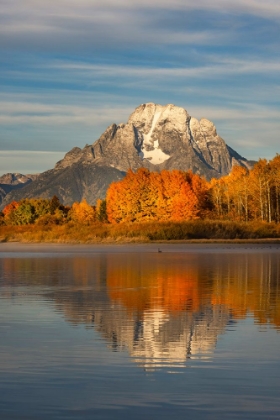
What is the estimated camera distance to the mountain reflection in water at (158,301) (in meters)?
15.3

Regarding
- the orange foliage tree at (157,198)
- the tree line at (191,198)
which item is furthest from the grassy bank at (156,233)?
the orange foliage tree at (157,198)

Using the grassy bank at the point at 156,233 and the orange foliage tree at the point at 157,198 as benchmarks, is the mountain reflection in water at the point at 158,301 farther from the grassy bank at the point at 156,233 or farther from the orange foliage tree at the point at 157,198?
the orange foliage tree at the point at 157,198

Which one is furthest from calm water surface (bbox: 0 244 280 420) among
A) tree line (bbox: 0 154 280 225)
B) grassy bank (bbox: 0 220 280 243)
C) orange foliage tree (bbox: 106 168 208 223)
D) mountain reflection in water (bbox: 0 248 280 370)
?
orange foliage tree (bbox: 106 168 208 223)

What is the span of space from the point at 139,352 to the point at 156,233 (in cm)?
7161

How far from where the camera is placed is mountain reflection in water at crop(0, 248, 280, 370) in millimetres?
15258

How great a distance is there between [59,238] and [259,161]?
156 feet

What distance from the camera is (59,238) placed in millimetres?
88688

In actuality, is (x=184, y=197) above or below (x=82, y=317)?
above

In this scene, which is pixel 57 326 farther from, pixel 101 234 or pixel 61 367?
pixel 101 234

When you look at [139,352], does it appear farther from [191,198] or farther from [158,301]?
[191,198]

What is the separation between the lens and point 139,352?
560 inches

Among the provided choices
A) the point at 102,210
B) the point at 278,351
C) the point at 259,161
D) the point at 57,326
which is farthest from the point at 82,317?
the point at 102,210

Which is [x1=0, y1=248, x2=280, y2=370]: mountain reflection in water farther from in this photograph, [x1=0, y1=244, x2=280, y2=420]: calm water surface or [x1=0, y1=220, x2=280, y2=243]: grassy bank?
[x1=0, y1=220, x2=280, y2=243]: grassy bank

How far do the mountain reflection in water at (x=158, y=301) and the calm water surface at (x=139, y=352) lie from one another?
0.03 meters
